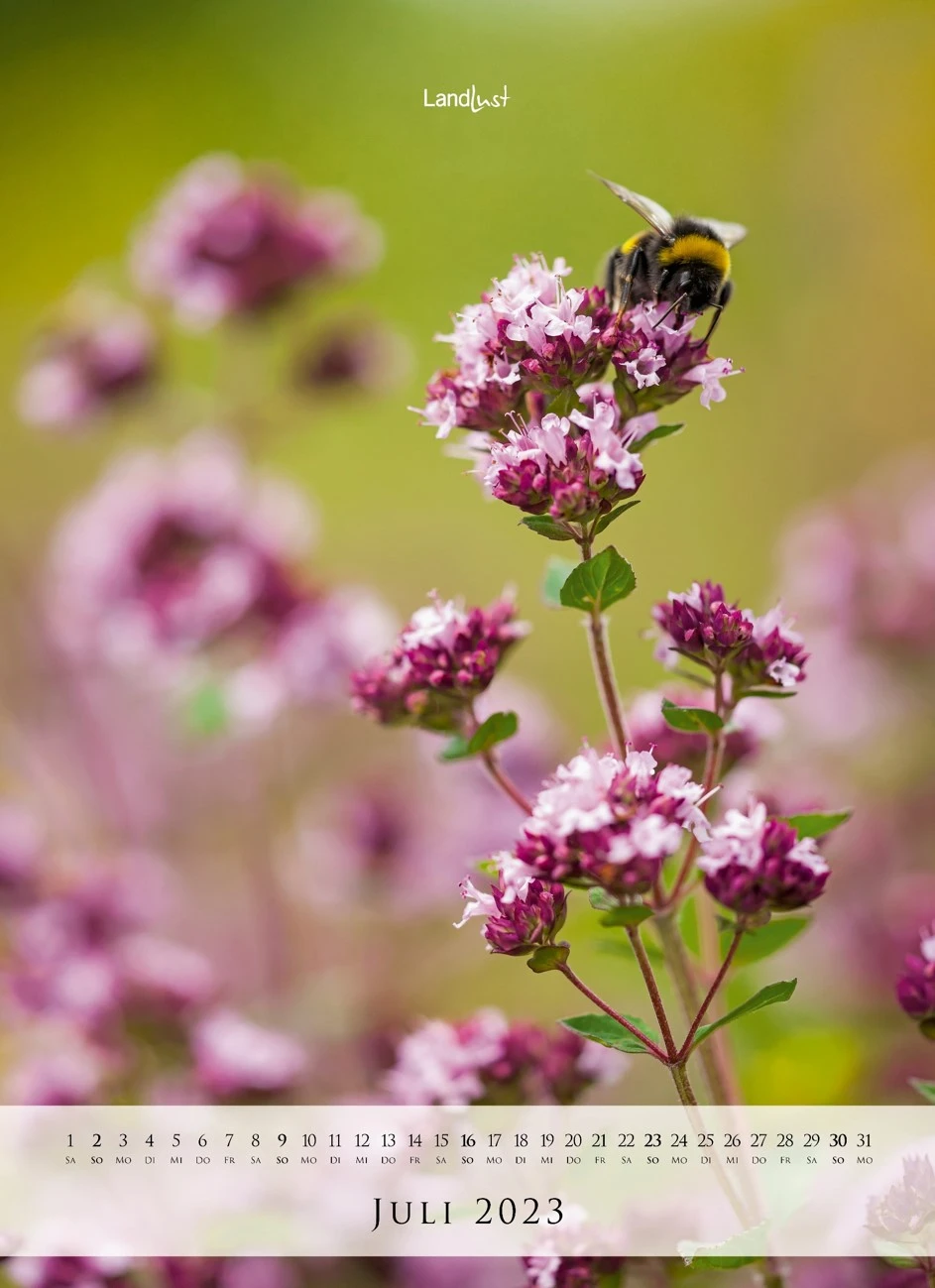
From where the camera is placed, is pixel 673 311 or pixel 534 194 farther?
pixel 534 194

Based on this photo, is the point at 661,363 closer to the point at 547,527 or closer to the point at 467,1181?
the point at 547,527

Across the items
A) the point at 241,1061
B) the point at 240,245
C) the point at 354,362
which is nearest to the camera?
the point at 241,1061

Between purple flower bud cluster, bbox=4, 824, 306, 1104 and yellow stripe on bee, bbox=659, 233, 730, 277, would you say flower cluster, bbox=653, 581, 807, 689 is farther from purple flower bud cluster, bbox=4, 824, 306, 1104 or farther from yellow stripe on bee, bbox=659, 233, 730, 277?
purple flower bud cluster, bbox=4, 824, 306, 1104

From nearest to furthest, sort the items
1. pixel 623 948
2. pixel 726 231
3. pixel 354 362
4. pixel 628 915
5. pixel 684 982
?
pixel 628 915
pixel 684 982
pixel 623 948
pixel 726 231
pixel 354 362

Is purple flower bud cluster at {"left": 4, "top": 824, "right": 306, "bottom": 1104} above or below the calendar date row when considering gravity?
above

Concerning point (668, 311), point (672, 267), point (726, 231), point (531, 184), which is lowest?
point (668, 311)

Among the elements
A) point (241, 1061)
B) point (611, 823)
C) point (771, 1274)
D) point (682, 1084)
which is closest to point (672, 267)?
point (611, 823)

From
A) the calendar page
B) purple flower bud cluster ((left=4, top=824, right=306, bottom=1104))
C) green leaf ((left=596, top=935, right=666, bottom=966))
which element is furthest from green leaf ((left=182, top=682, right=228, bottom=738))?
green leaf ((left=596, top=935, right=666, bottom=966))

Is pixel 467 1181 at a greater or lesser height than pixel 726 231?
lesser

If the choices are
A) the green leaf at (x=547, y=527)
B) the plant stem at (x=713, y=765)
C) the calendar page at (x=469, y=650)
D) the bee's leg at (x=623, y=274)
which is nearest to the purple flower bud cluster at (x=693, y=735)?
the calendar page at (x=469, y=650)
